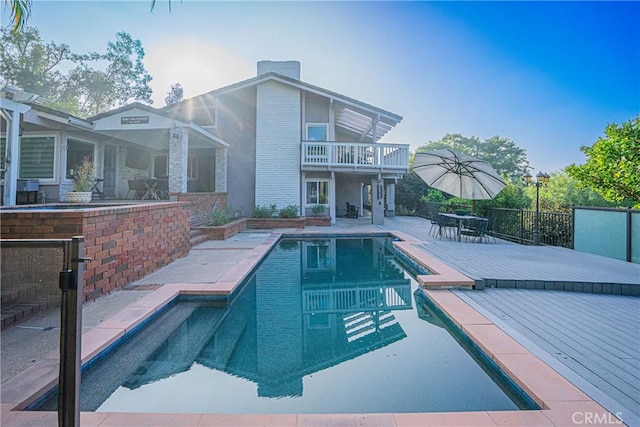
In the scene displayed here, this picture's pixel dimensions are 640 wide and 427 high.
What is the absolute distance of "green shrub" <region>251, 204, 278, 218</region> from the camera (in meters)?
13.9

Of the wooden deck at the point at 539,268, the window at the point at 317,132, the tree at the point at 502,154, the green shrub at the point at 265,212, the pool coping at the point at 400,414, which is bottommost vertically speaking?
the pool coping at the point at 400,414

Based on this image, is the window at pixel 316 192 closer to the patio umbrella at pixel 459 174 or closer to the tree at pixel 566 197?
the patio umbrella at pixel 459 174

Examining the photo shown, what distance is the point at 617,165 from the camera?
9086mm

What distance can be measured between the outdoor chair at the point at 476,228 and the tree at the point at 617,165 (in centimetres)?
311

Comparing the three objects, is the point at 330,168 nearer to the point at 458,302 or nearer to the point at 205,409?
the point at 458,302

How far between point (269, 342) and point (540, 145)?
42061 millimetres

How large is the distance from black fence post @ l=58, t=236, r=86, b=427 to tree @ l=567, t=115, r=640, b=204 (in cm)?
1181

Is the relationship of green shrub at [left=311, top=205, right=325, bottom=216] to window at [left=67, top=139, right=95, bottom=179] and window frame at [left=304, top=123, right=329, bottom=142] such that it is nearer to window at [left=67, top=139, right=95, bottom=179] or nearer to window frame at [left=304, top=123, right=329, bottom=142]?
window frame at [left=304, top=123, right=329, bottom=142]

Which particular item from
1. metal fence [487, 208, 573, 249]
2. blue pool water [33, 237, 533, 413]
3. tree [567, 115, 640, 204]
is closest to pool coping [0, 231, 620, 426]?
blue pool water [33, 237, 533, 413]

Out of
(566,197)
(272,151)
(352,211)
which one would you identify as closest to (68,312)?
(272,151)

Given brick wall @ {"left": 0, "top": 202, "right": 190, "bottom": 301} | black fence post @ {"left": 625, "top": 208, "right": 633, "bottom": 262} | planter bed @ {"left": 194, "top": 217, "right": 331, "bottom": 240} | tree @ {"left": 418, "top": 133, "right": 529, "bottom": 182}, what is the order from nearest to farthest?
1. brick wall @ {"left": 0, "top": 202, "right": 190, "bottom": 301}
2. black fence post @ {"left": 625, "top": 208, "right": 633, "bottom": 262}
3. planter bed @ {"left": 194, "top": 217, "right": 331, "bottom": 240}
4. tree @ {"left": 418, "top": 133, "right": 529, "bottom": 182}

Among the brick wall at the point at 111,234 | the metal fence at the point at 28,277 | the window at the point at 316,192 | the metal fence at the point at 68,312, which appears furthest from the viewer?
the window at the point at 316,192

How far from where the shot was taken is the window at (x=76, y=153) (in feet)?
34.6

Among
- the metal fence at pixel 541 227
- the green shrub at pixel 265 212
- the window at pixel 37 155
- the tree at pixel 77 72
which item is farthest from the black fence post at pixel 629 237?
the tree at pixel 77 72
